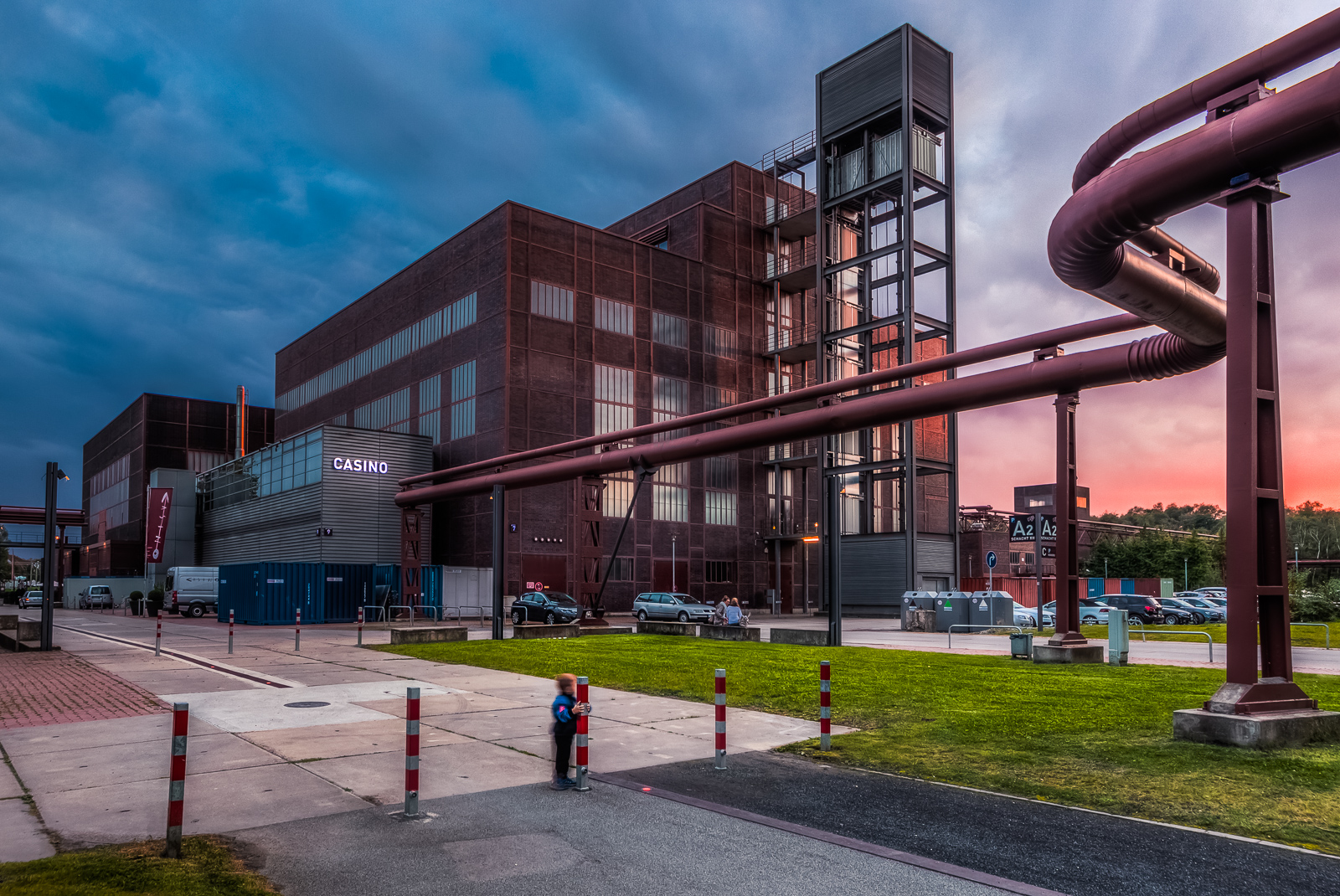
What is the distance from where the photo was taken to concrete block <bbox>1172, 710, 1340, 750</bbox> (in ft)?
33.8

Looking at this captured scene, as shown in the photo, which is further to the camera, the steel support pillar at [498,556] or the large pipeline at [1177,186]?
the steel support pillar at [498,556]

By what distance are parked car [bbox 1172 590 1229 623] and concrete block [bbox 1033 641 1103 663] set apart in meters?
33.2

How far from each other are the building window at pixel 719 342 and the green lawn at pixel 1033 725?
4040 centimetres

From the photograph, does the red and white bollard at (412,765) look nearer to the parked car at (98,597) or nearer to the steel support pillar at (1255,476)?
the steel support pillar at (1255,476)

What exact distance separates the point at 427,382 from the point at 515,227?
12.0 m

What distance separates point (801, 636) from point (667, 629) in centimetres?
633

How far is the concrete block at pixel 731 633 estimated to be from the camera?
1208 inches

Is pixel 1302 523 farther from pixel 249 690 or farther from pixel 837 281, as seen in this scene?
pixel 249 690

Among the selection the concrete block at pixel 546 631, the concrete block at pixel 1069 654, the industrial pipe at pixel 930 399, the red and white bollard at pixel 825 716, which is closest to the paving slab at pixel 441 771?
the red and white bollard at pixel 825 716

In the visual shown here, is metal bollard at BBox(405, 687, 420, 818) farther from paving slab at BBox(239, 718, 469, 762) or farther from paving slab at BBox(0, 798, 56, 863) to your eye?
paving slab at BBox(239, 718, 469, 762)

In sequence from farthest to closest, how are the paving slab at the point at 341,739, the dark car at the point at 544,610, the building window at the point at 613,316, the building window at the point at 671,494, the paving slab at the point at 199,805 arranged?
the building window at the point at 671,494 < the building window at the point at 613,316 < the dark car at the point at 544,610 < the paving slab at the point at 341,739 < the paving slab at the point at 199,805

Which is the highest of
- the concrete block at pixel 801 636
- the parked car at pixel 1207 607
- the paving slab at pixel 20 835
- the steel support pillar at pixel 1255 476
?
the steel support pillar at pixel 1255 476

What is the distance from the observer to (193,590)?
2078 inches

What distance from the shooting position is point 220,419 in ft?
307
